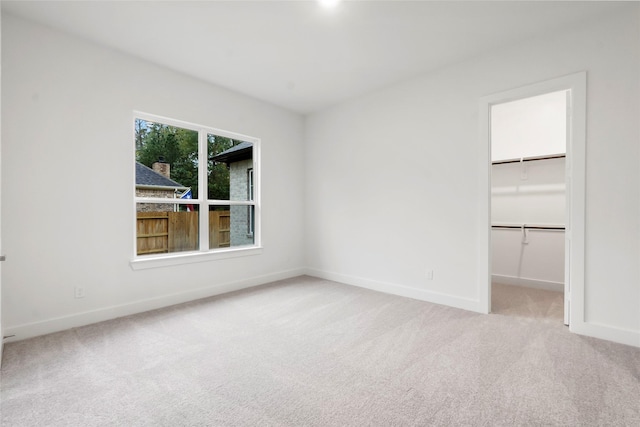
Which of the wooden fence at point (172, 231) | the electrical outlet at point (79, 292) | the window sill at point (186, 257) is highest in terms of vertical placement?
the wooden fence at point (172, 231)

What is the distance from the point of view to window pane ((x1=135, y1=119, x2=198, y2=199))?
3.40 meters

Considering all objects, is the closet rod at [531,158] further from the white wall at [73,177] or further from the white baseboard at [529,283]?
the white wall at [73,177]

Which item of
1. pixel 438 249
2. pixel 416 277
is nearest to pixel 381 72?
pixel 438 249

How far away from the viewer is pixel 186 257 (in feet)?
12.1

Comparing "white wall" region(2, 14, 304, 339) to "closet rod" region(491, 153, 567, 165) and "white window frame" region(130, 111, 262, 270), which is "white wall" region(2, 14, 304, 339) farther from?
"closet rod" region(491, 153, 567, 165)

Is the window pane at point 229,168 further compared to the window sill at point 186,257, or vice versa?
the window pane at point 229,168

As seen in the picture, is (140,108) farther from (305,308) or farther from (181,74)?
(305,308)

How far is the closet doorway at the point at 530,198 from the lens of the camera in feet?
13.8

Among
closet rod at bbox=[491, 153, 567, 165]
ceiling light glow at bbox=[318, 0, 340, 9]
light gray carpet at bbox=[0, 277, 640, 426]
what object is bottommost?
light gray carpet at bbox=[0, 277, 640, 426]

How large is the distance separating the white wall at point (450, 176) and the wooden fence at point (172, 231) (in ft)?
5.33

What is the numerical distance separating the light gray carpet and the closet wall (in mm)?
1416

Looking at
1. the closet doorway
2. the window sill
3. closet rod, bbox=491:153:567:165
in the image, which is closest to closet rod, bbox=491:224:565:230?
the closet doorway

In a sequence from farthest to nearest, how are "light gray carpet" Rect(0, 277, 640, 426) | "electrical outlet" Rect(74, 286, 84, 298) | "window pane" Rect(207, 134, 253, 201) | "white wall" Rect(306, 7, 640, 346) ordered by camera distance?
"window pane" Rect(207, 134, 253, 201)
"electrical outlet" Rect(74, 286, 84, 298)
"white wall" Rect(306, 7, 640, 346)
"light gray carpet" Rect(0, 277, 640, 426)

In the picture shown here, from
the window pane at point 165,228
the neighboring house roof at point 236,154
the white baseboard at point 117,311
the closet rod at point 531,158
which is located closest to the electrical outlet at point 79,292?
the white baseboard at point 117,311
